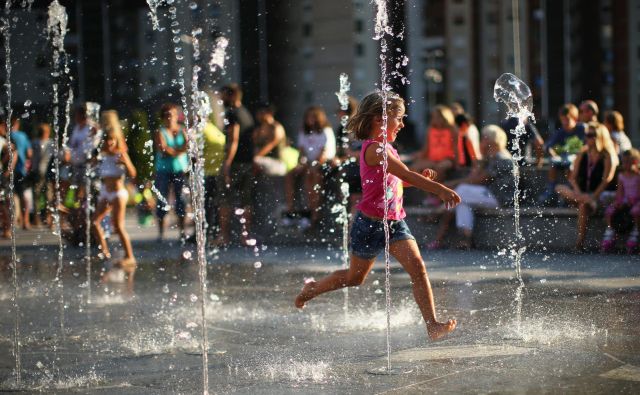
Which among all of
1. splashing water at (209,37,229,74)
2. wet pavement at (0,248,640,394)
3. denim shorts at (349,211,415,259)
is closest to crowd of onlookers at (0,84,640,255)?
wet pavement at (0,248,640,394)

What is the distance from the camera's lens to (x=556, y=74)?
3401 inches

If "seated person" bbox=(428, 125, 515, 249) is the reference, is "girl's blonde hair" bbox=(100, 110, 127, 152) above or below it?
above

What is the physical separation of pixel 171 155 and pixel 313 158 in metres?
1.71

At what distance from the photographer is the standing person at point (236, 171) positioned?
44.8 ft

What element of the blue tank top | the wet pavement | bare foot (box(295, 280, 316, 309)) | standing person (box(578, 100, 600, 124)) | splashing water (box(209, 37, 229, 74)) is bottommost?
the wet pavement

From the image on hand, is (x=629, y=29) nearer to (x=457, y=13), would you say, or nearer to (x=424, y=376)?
(x=457, y=13)

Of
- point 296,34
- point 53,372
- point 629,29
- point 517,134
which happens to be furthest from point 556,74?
point 53,372

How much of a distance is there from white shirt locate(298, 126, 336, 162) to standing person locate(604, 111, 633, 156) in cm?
310

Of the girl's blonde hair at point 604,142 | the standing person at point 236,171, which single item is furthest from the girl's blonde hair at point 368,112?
the standing person at point 236,171

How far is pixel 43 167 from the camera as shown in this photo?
56.0 ft

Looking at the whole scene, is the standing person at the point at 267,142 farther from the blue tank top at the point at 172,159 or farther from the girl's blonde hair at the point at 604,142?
the girl's blonde hair at the point at 604,142

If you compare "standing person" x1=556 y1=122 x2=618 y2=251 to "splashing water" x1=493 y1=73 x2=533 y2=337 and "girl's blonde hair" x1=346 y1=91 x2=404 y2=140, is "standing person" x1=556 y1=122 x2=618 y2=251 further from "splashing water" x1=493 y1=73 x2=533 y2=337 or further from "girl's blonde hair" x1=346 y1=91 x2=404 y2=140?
"girl's blonde hair" x1=346 y1=91 x2=404 y2=140

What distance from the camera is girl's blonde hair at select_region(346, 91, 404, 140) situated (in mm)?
6262

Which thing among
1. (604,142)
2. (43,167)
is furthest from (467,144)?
(43,167)
